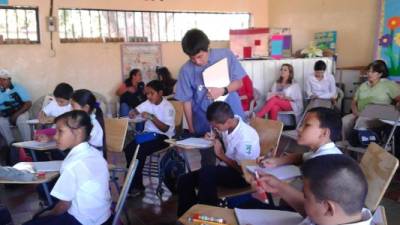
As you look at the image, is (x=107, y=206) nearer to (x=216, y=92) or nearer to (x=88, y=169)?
(x=88, y=169)

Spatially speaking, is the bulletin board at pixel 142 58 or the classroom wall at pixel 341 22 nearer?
the classroom wall at pixel 341 22

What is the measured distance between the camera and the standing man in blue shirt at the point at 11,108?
17.9 feet

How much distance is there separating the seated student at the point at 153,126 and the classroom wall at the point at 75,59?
99.1 inches

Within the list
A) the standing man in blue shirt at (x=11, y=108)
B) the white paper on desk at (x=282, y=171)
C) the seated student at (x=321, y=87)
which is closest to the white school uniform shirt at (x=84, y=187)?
the white paper on desk at (x=282, y=171)

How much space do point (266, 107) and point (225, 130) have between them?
3173 millimetres

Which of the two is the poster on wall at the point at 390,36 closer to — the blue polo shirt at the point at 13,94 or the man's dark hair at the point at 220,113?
the man's dark hair at the point at 220,113

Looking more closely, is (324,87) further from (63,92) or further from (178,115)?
(63,92)

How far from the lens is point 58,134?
7.35 ft

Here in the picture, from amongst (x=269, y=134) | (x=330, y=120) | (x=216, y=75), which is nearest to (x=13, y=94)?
(x=216, y=75)

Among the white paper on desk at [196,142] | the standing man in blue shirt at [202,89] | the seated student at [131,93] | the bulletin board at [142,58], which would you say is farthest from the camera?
the bulletin board at [142,58]

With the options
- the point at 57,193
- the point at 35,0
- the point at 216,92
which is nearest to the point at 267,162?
the point at 216,92

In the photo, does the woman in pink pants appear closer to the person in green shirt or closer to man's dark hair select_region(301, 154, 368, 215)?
the person in green shirt

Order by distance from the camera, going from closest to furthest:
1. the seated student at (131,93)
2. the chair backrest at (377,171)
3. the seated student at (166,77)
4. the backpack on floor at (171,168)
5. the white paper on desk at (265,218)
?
the white paper on desk at (265,218), the chair backrest at (377,171), the backpack on floor at (171,168), the seated student at (131,93), the seated student at (166,77)

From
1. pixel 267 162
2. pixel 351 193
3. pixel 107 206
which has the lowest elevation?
pixel 107 206
